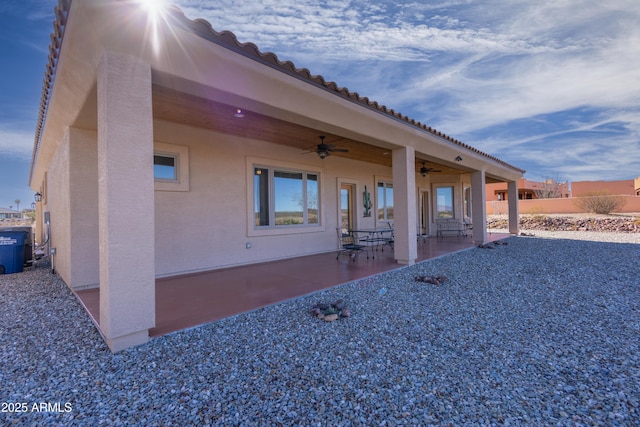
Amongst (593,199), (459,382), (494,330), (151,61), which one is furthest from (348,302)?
(593,199)

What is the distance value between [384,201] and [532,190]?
3866cm

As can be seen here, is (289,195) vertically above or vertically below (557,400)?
above

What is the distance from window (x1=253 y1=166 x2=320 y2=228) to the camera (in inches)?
311

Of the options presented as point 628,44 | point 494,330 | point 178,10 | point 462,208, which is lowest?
point 494,330

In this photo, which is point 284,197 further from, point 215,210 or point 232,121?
point 232,121

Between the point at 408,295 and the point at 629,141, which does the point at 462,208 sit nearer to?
the point at 408,295

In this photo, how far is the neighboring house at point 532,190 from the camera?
3800 centimetres

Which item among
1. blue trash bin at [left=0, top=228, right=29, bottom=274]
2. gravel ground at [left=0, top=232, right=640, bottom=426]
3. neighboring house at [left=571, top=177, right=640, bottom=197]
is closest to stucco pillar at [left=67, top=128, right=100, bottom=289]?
gravel ground at [left=0, top=232, right=640, bottom=426]

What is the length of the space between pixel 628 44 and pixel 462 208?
839 centimetres

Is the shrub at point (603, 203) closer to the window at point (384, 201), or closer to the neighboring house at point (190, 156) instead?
the neighboring house at point (190, 156)

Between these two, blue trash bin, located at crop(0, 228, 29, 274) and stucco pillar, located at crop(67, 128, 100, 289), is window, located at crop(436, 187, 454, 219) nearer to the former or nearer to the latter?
stucco pillar, located at crop(67, 128, 100, 289)

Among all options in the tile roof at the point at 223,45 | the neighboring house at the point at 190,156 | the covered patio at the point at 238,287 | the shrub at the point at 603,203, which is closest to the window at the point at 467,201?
the neighboring house at the point at 190,156

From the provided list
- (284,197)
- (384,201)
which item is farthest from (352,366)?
(384,201)

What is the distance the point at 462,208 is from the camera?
15.0m
